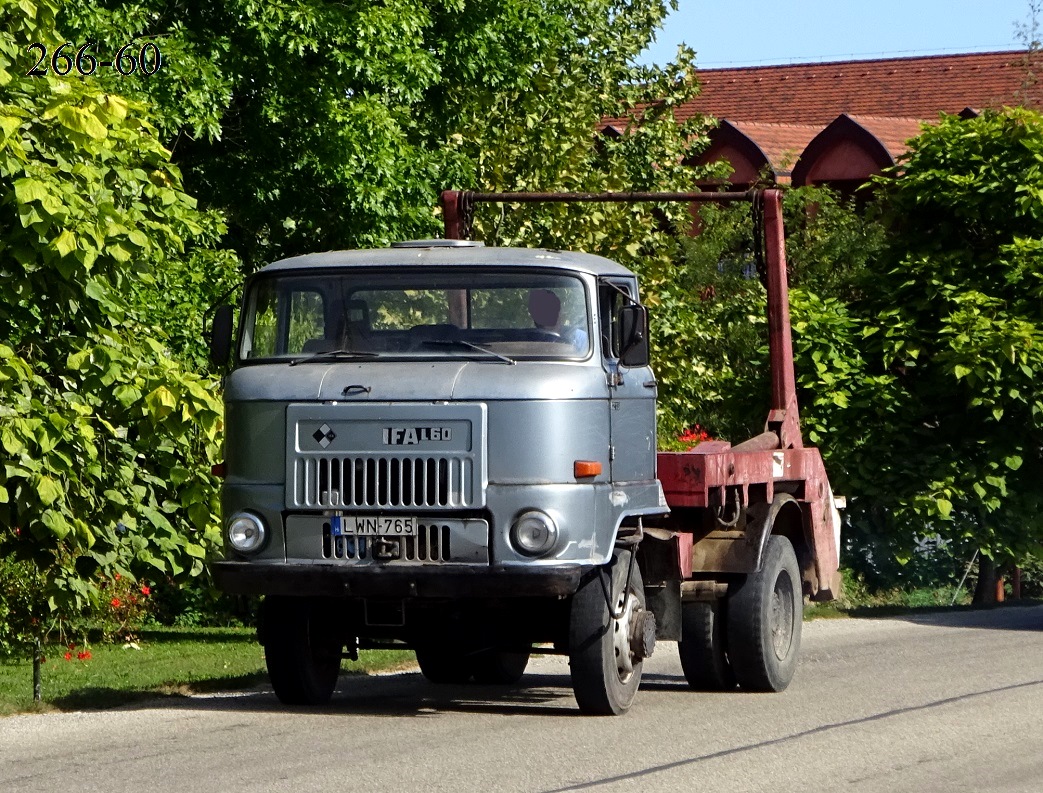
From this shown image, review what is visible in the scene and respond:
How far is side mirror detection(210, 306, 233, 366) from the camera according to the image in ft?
37.4

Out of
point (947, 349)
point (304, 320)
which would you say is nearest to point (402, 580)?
point (304, 320)

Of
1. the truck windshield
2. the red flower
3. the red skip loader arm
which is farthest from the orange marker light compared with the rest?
the red flower

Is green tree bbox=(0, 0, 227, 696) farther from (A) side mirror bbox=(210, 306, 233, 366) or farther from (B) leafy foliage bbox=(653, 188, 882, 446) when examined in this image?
(B) leafy foliage bbox=(653, 188, 882, 446)

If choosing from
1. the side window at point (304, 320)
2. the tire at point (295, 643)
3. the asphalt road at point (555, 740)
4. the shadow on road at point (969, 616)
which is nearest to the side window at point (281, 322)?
the side window at point (304, 320)

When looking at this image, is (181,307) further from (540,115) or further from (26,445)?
(26,445)

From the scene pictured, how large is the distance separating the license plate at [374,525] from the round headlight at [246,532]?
1.47ft

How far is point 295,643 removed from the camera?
11570 mm

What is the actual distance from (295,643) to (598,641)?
195 cm

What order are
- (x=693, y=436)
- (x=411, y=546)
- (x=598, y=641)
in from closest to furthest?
1. (x=411, y=546)
2. (x=598, y=641)
3. (x=693, y=436)

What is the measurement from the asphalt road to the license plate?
1.11m

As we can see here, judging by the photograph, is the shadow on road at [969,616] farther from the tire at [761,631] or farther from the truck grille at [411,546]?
the truck grille at [411,546]

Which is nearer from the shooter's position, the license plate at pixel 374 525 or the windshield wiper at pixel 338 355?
the license plate at pixel 374 525

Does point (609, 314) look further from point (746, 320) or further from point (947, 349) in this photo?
point (746, 320)

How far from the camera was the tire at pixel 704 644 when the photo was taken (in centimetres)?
1282
